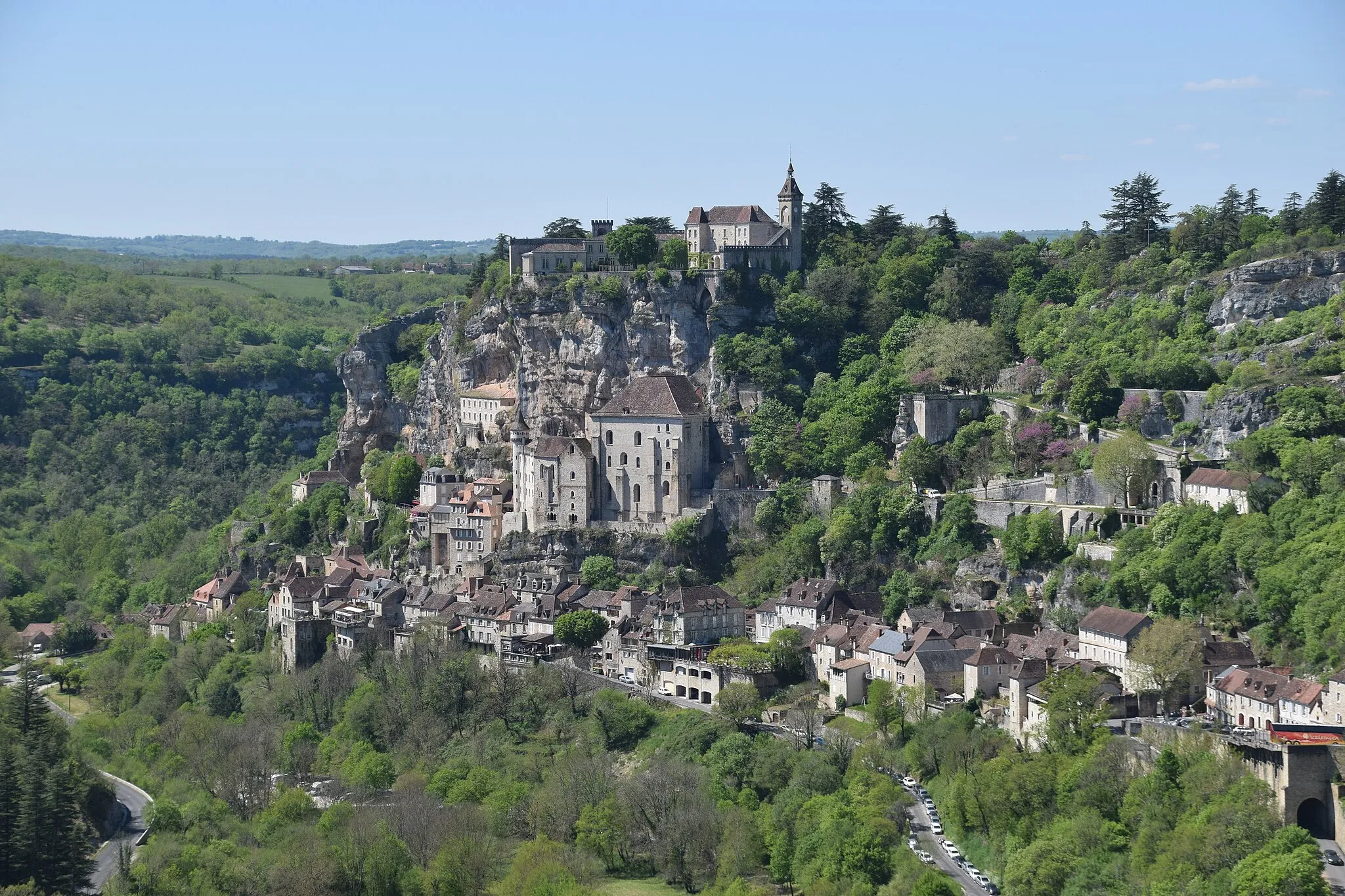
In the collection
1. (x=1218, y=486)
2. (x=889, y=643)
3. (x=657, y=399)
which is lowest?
(x=889, y=643)

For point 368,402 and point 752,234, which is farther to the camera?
point 368,402

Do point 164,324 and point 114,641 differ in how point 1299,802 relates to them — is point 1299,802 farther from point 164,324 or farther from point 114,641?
point 164,324

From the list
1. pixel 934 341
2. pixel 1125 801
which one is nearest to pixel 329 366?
pixel 934 341

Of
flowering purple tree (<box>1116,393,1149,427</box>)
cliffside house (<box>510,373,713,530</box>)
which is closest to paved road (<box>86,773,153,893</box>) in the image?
cliffside house (<box>510,373,713,530</box>)

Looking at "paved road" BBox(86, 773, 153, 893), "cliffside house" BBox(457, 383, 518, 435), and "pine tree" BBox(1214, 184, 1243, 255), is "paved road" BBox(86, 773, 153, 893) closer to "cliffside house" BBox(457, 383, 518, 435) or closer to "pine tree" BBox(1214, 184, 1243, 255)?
"cliffside house" BBox(457, 383, 518, 435)

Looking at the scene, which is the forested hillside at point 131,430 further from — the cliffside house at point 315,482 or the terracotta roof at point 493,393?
the terracotta roof at point 493,393

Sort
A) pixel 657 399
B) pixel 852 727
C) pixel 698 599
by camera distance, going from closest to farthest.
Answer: pixel 852 727 < pixel 698 599 < pixel 657 399

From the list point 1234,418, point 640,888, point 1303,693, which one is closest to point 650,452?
point 1234,418

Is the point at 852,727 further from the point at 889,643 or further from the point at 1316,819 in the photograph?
the point at 1316,819
